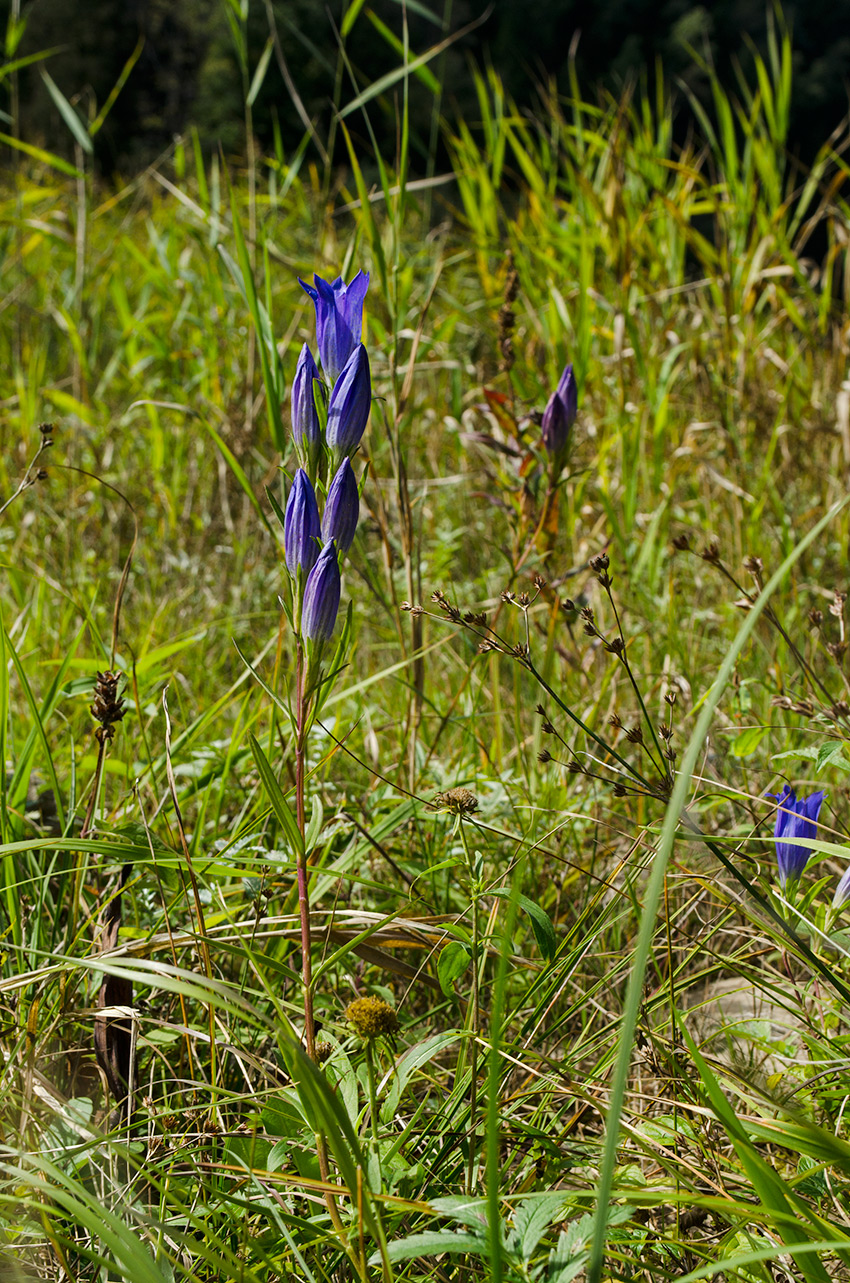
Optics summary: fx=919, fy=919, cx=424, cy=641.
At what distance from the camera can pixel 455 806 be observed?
80 cm

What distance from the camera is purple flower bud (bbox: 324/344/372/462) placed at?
725 millimetres

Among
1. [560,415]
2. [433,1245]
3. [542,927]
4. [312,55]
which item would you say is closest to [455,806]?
[542,927]

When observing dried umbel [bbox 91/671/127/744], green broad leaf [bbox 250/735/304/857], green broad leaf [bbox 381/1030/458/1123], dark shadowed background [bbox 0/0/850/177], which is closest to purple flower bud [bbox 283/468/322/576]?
green broad leaf [bbox 250/735/304/857]

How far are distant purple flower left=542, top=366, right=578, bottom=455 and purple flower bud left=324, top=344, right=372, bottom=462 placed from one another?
0.67 meters

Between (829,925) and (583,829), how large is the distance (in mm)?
435

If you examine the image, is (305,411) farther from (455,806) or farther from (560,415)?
(560,415)

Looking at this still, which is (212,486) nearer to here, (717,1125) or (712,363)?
(712,363)

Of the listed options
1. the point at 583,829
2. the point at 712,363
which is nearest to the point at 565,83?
the point at 712,363

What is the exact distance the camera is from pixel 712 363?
2.45m

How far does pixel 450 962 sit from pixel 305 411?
469 mm

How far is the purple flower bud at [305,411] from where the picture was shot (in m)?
0.74

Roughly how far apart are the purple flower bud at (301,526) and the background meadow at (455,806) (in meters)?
0.09

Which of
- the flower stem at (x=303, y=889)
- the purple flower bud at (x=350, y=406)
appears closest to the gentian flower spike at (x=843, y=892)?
the flower stem at (x=303, y=889)

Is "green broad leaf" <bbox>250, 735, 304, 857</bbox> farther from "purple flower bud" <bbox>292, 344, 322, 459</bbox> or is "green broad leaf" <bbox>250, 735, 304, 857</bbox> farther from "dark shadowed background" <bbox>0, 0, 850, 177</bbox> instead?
"dark shadowed background" <bbox>0, 0, 850, 177</bbox>
